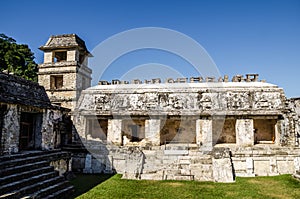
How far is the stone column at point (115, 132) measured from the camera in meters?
15.3

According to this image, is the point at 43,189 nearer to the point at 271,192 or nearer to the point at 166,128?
the point at 271,192

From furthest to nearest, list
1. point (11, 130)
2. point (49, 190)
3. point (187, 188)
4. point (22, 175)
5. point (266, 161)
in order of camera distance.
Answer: point (266, 161) < point (187, 188) < point (11, 130) < point (49, 190) < point (22, 175)

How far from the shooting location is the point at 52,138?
11102 mm

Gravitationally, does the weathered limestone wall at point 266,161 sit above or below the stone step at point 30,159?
below

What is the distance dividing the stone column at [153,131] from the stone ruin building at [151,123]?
0.20 feet

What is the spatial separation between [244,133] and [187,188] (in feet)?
21.7

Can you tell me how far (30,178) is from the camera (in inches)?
287

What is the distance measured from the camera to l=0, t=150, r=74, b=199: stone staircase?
21.3 feet

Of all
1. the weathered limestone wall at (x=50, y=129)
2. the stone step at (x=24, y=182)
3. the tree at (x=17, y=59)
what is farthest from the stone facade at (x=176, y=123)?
the tree at (x=17, y=59)

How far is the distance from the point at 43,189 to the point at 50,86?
14.0 metres

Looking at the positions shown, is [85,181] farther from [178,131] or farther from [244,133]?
[244,133]

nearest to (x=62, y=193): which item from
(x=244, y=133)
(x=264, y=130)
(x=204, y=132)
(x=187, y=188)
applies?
(x=187, y=188)

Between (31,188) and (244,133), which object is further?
(244,133)

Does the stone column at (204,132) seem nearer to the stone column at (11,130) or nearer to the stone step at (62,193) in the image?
the stone step at (62,193)
